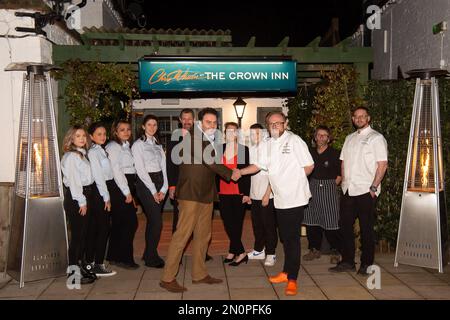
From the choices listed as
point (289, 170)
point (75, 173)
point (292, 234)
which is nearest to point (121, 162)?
point (75, 173)

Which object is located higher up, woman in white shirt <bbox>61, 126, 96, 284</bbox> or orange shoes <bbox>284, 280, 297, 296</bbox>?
woman in white shirt <bbox>61, 126, 96, 284</bbox>

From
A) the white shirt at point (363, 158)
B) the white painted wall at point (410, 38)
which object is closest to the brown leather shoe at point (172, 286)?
the white shirt at point (363, 158)

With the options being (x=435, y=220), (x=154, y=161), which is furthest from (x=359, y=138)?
(x=154, y=161)

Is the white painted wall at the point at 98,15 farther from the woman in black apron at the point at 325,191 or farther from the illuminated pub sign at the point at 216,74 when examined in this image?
the woman in black apron at the point at 325,191

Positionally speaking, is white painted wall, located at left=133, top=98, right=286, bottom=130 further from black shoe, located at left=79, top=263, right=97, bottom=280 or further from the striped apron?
black shoe, located at left=79, top=263, right=97, bottom=280

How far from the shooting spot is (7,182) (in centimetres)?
593

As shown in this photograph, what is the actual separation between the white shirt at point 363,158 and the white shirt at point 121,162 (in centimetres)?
261

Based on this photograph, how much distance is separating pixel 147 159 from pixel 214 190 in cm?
114

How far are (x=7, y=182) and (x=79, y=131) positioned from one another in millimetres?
1450

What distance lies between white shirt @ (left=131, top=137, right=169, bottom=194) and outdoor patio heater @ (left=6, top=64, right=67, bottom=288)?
0.91m

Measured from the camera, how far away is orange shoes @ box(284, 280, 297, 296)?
486 centimetres

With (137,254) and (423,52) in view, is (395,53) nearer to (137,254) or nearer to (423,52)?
(423,52)

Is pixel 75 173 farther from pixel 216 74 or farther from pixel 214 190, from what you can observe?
pixel 216 74

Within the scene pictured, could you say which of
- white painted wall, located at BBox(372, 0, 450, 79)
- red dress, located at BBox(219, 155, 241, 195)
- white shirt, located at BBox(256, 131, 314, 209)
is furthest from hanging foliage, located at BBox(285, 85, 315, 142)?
white shirt, located at BBox(256, 131, 314, 209)
